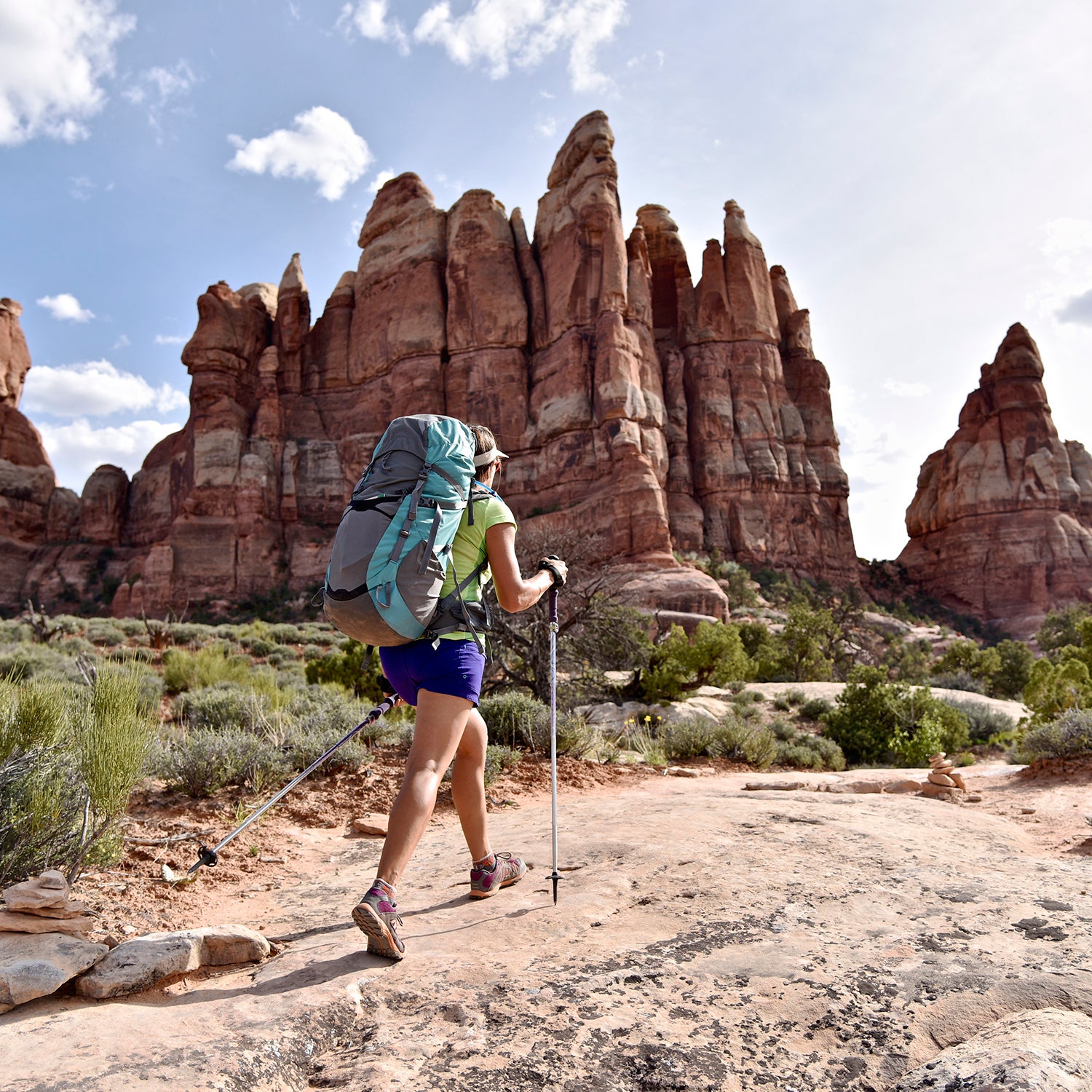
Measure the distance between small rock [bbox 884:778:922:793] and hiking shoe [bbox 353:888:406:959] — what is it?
17.9 feet

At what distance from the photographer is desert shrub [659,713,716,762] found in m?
8.92

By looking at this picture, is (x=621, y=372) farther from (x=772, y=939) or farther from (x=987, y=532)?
(x=772, y=939)

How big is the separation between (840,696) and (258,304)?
45.4 metres

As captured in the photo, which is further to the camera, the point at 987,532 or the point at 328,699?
the point at 987,532

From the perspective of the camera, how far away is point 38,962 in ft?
7.23

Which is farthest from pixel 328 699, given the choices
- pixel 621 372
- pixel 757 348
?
pixel 757 348

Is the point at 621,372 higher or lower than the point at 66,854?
higher

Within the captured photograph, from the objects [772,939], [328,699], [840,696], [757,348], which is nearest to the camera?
[772,939]

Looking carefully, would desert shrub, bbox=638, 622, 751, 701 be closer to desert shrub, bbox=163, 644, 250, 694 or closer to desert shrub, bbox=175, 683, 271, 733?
desert shrub, bbox=163, 644, 250, 694

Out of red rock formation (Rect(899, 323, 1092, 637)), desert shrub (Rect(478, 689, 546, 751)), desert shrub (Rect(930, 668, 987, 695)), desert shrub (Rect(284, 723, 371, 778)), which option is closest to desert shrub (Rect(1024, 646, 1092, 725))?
desert shrub (Rect(478, 689, 546, 751))

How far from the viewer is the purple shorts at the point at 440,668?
2744mm

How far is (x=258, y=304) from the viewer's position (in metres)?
47.3

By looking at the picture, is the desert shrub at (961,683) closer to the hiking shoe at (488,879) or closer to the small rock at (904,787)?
the small rock at (904,787)

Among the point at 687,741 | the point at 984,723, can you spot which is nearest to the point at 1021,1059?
the point at 687,741
